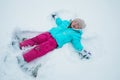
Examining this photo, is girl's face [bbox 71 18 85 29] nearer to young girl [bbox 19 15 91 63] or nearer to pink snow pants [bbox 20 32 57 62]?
young girl [bbox 19 15 91 63]

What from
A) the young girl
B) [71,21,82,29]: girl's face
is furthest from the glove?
[71,21,82,29]: girl's face

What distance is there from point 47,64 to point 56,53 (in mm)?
145

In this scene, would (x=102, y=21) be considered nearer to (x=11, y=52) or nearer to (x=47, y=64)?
(x=47, y=64)

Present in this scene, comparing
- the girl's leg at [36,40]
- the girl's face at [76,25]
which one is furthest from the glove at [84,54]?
the girl's leg at [36,40]

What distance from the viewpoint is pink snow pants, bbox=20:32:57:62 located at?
1.72 meters

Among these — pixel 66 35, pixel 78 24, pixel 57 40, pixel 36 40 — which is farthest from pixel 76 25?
pixel 36 40

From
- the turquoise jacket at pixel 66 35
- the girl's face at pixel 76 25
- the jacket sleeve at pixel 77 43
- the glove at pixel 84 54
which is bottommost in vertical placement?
the glove at pixel 84 54

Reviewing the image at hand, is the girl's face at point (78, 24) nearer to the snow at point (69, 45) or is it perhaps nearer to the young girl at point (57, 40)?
the young girl at point (57, 40)

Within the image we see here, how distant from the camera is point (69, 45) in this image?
1930 mm

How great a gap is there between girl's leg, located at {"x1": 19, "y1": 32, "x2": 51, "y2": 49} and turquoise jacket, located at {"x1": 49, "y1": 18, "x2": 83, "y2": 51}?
62mm

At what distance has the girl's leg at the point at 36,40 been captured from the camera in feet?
5.95

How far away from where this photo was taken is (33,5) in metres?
2.30

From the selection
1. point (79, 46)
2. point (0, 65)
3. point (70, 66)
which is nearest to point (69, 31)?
point (79, 46)

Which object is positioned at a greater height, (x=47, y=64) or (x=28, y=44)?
(x=28, y=44)
